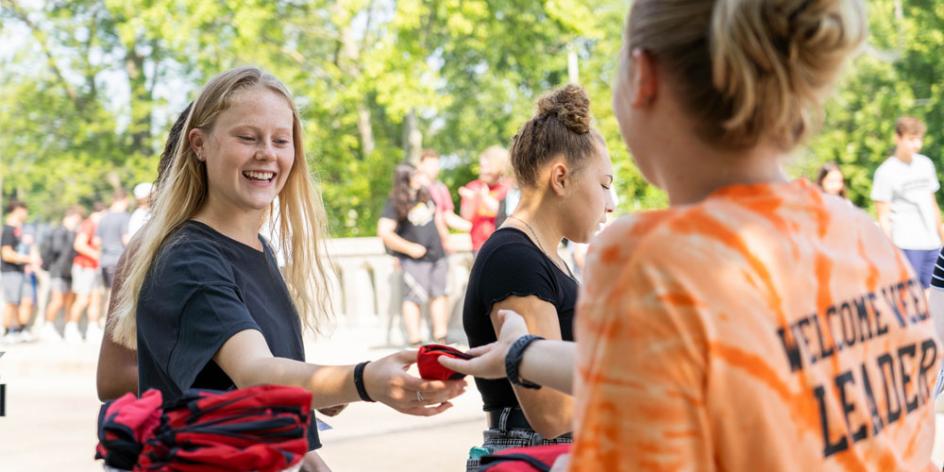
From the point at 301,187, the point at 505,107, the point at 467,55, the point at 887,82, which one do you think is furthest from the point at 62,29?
the point at 301,187

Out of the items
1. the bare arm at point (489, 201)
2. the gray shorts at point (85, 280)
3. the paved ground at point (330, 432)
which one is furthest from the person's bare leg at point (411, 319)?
the gray shorts at point (85, 280)

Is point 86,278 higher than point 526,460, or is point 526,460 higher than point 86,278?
point 526,460

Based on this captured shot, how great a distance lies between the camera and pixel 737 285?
1.42 m

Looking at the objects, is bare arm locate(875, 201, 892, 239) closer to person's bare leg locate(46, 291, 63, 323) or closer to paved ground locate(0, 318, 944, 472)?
paved ground locate(0, 318, 944, 472)

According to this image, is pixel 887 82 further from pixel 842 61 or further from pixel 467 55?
pixel 842 61

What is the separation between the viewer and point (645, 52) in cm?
153

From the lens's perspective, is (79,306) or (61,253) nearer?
(79,306)

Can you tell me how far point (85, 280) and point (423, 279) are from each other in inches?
243

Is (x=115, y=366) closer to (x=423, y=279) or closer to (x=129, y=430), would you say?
(x=129, y=430)

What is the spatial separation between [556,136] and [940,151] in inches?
1274

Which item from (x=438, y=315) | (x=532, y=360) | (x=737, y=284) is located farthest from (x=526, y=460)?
(x=438, y=315)

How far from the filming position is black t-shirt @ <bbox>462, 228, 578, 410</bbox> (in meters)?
3.07

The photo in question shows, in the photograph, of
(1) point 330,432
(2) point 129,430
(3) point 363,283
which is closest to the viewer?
(2) point 129,430

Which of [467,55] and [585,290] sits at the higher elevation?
[467,55]
